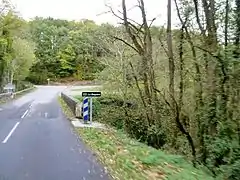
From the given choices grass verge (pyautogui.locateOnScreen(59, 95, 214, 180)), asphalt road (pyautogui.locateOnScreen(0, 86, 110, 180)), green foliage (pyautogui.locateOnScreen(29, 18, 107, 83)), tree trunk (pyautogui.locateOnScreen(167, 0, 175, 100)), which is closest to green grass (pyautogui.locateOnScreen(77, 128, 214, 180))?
grass verge (pyautogui.locateOnScreen(59, 95, 214, 180))

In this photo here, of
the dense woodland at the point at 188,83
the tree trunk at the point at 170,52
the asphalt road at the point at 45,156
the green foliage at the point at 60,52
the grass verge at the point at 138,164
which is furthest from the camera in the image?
the green foliage at the point at 60,52

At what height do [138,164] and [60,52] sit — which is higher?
[60,52]

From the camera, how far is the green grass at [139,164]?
365 inches

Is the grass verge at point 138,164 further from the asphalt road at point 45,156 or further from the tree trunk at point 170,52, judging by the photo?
the tree trunk at point 170,52

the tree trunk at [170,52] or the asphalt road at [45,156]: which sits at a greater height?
the tree trunk at [170,52]

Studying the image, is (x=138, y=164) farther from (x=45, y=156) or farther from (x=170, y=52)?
(x=170, y=52)

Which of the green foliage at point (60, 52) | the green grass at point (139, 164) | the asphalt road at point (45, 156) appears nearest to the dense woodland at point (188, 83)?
the green grass at point (139, 164)

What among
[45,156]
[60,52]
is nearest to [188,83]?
[45,156]

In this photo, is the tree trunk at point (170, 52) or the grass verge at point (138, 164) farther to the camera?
the tree trunk at point (170, 52)

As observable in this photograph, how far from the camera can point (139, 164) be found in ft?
34.3

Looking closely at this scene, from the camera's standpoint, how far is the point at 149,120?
2317 centimetres

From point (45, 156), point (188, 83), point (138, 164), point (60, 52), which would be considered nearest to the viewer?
point (138, 164)

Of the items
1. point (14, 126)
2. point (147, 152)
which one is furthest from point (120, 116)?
point (147, 152)

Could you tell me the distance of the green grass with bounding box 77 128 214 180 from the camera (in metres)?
9.27
